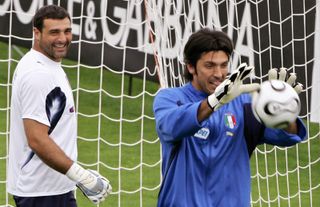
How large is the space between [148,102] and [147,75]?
900mm

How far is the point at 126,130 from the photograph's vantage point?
31.4 feet

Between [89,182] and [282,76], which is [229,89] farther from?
[89,182]

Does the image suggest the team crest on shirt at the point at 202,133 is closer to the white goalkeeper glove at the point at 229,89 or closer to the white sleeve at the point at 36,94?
the white goalkeeper glove at the point at 229,89

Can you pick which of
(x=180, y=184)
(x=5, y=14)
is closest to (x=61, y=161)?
(x=180, y=184)

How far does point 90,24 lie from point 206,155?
16.4 feet

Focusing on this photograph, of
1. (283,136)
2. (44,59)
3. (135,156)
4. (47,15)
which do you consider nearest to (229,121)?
(283,136)

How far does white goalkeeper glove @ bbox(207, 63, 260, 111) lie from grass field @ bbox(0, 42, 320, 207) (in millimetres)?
3364

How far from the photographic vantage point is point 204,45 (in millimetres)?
4047

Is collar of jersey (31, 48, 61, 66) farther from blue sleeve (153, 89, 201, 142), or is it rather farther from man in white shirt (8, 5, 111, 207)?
blue sleeve (153, 89, 201, 142)

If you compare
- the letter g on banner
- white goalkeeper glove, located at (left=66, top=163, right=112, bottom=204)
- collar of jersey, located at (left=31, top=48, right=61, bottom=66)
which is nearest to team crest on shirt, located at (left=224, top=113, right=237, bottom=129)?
white goalkeeper glove, located at (left=66, top=163, right=112, bottom=204)

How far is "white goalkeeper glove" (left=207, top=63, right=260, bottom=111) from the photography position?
12.3 feet

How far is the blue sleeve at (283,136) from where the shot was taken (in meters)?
4.09

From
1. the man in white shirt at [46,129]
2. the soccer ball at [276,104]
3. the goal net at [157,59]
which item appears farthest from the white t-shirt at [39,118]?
the goal net at [157,59]

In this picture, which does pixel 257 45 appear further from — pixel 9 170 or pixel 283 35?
pixel 9 170
